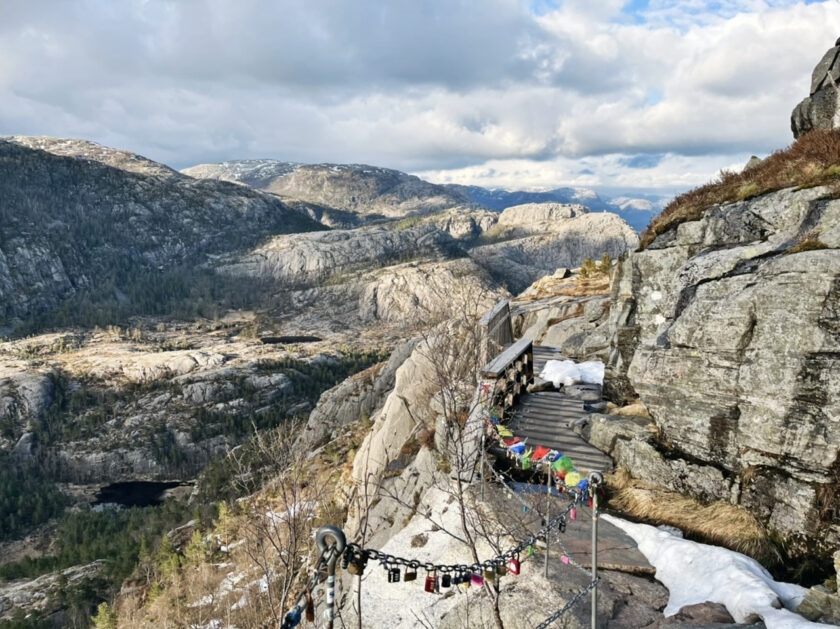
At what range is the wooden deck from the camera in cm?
1219

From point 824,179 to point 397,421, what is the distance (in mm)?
15863

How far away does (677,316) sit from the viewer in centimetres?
1155

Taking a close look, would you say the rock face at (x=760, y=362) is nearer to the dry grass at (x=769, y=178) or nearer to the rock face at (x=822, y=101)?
the dry grass at (x=769, y=178)

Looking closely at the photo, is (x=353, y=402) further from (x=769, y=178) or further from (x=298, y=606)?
(x=298, y=606)

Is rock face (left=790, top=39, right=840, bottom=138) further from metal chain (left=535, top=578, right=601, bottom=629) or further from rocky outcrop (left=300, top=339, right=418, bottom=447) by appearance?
rocky outcrop (left=300, top=339, right=418, bottom=447)

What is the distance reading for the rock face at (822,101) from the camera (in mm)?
14617

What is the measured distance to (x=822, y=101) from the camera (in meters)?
15.0

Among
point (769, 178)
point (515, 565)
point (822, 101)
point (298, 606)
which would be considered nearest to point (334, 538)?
point (298, 606)

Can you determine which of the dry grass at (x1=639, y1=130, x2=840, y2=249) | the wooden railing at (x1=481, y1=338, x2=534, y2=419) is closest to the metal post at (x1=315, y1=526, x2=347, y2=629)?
the wooden railing at (x1=481, y1=338, x2=534, y2=419)

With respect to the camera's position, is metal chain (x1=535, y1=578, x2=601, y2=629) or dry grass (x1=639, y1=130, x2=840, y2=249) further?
dry grass (x1=639, y1=130, x2=840, y2=249)

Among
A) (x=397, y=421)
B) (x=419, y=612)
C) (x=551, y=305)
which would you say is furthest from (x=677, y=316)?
(x=551, y=305)

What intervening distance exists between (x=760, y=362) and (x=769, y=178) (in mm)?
5714

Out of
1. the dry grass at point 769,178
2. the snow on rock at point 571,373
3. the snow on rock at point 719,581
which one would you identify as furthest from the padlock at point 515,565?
the snow on rock at point 571,373

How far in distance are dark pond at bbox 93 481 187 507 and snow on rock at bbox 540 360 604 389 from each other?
12849 cm
